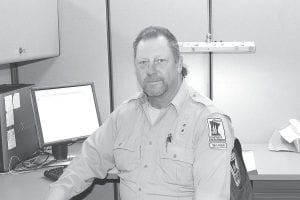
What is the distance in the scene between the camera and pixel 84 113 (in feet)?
7.25

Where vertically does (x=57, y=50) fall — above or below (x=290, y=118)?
above

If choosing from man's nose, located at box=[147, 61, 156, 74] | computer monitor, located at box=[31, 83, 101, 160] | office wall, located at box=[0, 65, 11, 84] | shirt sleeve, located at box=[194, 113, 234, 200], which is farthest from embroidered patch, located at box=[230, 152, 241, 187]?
office wall, located at box=[0, 65, 11, 84]

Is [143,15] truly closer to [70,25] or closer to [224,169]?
[70,25]

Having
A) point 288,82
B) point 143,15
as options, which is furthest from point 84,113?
point 288,82

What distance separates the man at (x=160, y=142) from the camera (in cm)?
155

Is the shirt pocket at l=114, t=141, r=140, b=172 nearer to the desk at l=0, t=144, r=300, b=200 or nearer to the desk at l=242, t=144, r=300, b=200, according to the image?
the desk at l=0, t=144, r=300, b=200

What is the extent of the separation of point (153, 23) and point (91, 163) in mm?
1010

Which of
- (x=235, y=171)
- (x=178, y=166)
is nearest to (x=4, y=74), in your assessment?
(x=178, y=166)

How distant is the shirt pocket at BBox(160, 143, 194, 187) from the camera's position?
159cm

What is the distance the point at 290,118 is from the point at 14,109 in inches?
56.5

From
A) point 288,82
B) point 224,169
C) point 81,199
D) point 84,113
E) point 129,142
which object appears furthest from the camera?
point 288,82

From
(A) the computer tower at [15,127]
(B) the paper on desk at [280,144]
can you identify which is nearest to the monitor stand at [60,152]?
(A) the computer tower at [15,127]

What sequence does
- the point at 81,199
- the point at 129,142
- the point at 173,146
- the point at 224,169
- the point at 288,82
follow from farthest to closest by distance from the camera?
the point at 288,82 < the point at 81,199 < the point at 129,142 < the point at 173,146 < the point at 224,169

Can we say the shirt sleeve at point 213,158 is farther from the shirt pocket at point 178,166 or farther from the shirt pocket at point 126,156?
the shirt pocket at point 126,156
